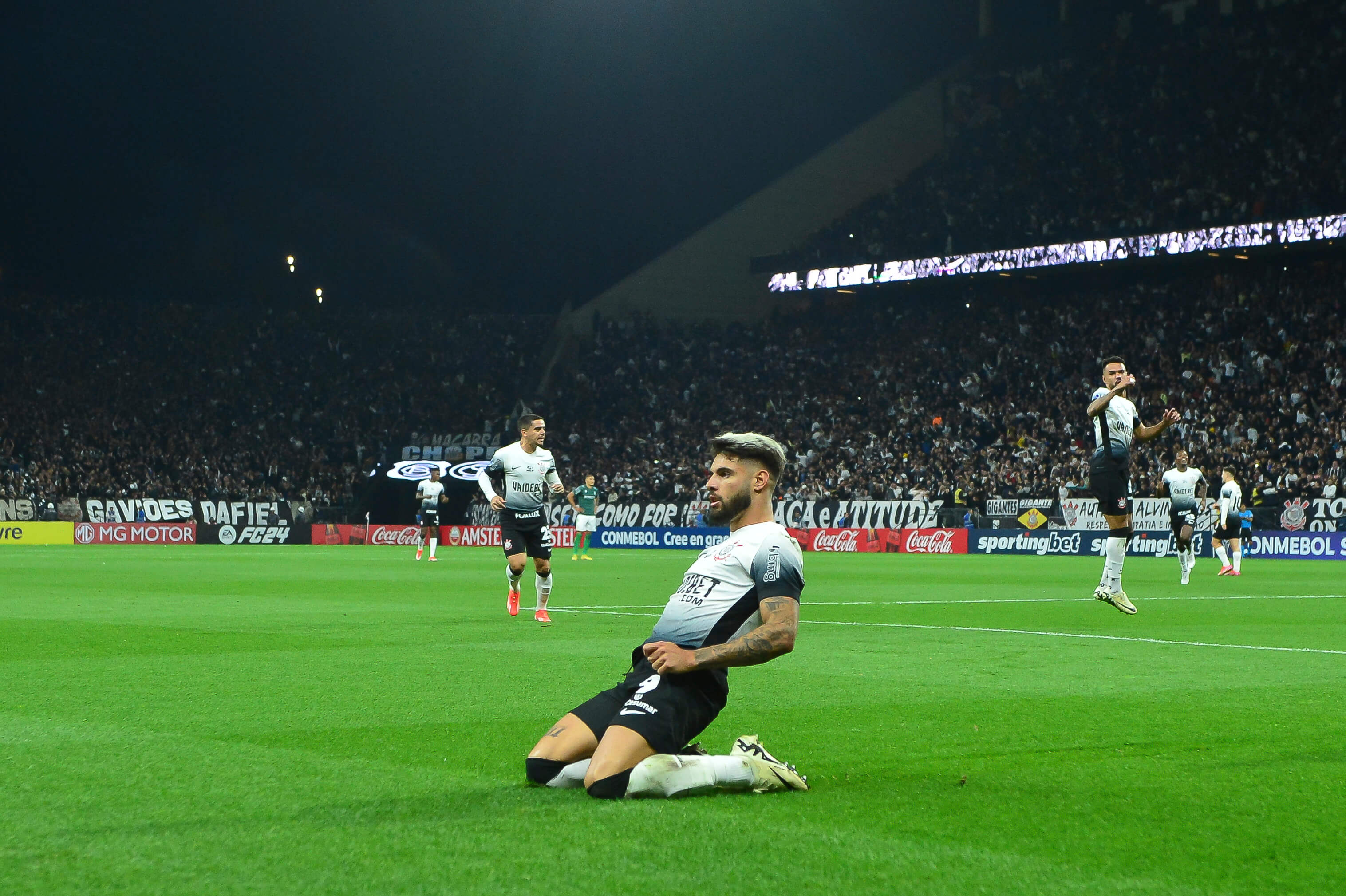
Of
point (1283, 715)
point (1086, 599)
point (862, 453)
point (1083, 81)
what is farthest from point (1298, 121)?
point (1283, 715)

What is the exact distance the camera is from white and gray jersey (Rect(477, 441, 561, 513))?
1510 cm

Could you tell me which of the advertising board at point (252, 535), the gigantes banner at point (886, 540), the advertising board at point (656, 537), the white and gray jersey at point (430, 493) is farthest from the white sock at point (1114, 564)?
the advertising board at point (252, 535)

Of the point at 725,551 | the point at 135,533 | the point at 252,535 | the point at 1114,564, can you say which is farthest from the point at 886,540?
the point at 725,551

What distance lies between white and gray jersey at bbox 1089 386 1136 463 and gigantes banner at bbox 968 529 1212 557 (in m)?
21.9

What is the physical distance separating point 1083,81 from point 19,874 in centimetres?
5416

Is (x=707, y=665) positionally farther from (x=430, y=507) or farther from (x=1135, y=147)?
(x=1135, y=147)

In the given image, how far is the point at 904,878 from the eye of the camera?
399 centimetres

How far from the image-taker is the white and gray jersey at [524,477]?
49.5 feet

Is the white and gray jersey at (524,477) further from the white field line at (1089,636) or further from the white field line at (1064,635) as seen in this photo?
the white field line at (1089,636)

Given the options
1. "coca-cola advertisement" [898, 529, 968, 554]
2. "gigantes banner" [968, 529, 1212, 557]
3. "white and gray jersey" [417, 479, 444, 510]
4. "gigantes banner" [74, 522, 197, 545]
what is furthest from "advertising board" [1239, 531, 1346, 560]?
"gigantes banner" [74, 522, 197, 545]

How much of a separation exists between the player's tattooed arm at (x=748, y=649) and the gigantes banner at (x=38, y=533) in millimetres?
44446

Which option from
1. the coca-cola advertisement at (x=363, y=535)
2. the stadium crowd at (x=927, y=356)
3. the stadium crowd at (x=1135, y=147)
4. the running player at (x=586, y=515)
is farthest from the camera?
the coca-cola advertisement at (x=363, y=535)

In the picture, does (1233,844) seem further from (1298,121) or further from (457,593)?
(1298,121)

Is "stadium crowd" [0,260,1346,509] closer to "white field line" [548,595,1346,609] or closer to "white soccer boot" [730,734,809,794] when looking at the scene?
"white field line" [548,595,1346,609]
